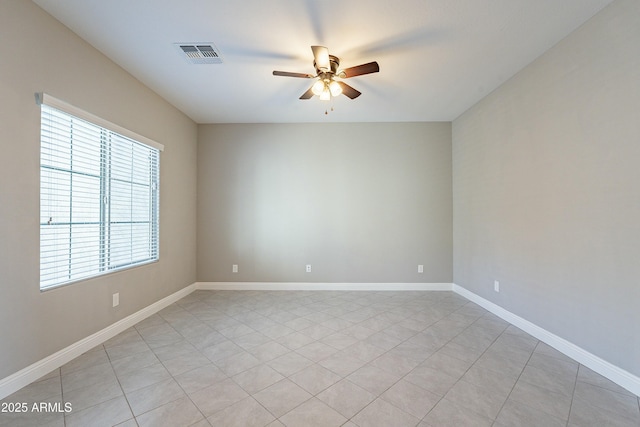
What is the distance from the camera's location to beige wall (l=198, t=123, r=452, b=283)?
4.39 meters

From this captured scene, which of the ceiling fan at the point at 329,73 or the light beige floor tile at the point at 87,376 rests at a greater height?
the ceiling fan at the point at 329,73

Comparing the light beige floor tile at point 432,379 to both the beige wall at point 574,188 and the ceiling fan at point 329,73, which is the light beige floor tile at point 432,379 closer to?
the beige wall at point 574,188

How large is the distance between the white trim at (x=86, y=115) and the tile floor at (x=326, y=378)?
2164 mm

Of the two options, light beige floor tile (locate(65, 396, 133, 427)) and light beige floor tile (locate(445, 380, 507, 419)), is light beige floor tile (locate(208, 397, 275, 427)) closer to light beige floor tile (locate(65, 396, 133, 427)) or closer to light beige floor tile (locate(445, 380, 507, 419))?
light beige floor tile (locate(65, 396, 133, 427))

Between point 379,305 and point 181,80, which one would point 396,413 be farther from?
point 181,80

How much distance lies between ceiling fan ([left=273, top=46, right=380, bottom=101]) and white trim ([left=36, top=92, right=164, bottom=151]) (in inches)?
70.5

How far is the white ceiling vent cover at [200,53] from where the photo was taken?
2.41 metres

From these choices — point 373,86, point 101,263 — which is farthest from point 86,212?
point 373,86

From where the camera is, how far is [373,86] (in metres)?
3.16

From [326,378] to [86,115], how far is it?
3.15 meters

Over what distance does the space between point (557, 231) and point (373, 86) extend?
2.50m

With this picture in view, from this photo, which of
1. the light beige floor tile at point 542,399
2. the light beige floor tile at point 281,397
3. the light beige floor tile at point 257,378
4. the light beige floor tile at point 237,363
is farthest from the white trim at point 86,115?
the light beige floor tile at point 542,399

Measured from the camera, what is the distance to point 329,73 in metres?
2.46

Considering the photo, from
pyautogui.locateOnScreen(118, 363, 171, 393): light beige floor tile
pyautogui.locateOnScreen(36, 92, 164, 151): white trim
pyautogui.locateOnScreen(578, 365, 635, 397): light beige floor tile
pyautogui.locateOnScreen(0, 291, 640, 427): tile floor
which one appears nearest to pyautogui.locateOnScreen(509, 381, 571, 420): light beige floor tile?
pyautogui.locateOnScreen(0, 291, 640, 427): tile floor
